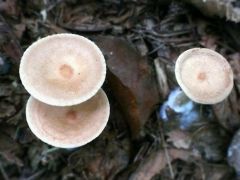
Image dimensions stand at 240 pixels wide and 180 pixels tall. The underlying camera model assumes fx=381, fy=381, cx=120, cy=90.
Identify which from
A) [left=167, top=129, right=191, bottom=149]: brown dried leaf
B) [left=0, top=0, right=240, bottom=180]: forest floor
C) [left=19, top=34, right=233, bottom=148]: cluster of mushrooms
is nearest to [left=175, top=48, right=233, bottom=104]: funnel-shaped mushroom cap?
[left=19, top=34, right=233, bottom=148]: cluster of mushrooms

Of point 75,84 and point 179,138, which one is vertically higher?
point 75,84

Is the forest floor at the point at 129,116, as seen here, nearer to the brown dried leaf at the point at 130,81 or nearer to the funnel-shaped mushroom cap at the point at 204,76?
the brown dried leaf at the point at 130,81

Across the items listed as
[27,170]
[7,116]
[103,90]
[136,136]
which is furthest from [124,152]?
[7,116]

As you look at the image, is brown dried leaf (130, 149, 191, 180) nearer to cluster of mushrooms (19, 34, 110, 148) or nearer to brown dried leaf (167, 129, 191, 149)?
brown dried leaf (167, 129, 191, 149)

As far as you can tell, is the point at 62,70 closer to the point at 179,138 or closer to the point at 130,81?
the point at 130,81

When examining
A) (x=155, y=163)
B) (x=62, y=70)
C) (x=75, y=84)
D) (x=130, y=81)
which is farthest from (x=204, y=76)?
(x=62, y=70)

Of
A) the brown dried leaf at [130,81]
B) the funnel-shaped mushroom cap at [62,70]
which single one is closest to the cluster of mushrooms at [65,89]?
the funnel-shaped mushroom cap at [62,70]
